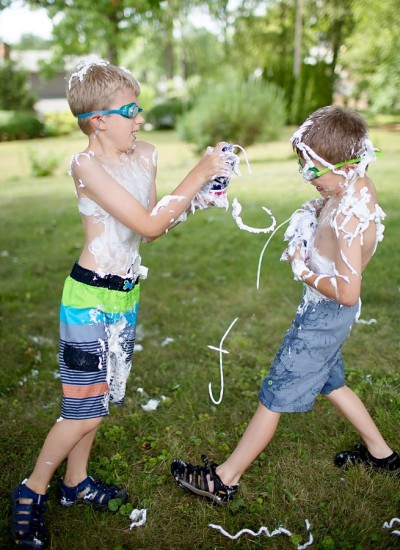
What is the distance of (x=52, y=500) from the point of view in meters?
2.35

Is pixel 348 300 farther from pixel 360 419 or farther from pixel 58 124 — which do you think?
pixel 58 124

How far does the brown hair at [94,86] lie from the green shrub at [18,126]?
866 inches

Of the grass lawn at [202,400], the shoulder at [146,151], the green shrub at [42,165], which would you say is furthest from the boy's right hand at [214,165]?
the green shrub at [42,165]

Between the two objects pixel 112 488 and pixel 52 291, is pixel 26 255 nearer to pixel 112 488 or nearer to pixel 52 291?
pixel 52 291

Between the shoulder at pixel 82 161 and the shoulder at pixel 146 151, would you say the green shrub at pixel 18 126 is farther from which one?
the shoulder at pixel 82 161

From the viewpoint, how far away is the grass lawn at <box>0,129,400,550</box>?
2170mm

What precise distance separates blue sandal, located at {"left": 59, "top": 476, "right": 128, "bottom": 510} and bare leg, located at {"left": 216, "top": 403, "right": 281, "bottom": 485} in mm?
456

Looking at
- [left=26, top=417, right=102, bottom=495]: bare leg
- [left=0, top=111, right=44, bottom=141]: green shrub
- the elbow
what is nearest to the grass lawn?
[left=26, top=417, right=102, bottom=495]: bare leg

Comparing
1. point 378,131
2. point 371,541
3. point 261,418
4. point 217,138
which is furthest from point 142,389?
point 378,131

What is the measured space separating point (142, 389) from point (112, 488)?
930 millimetres

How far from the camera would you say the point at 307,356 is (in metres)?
2.15

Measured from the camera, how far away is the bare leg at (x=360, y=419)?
2367 millimetres

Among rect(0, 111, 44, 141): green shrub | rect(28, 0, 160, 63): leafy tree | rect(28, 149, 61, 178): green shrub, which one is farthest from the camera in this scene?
rect(0, 111, 44, 141): green shrub

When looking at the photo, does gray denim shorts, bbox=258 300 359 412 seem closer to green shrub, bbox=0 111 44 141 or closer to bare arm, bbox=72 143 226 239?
bare arm, bbox=72 143 226 239
